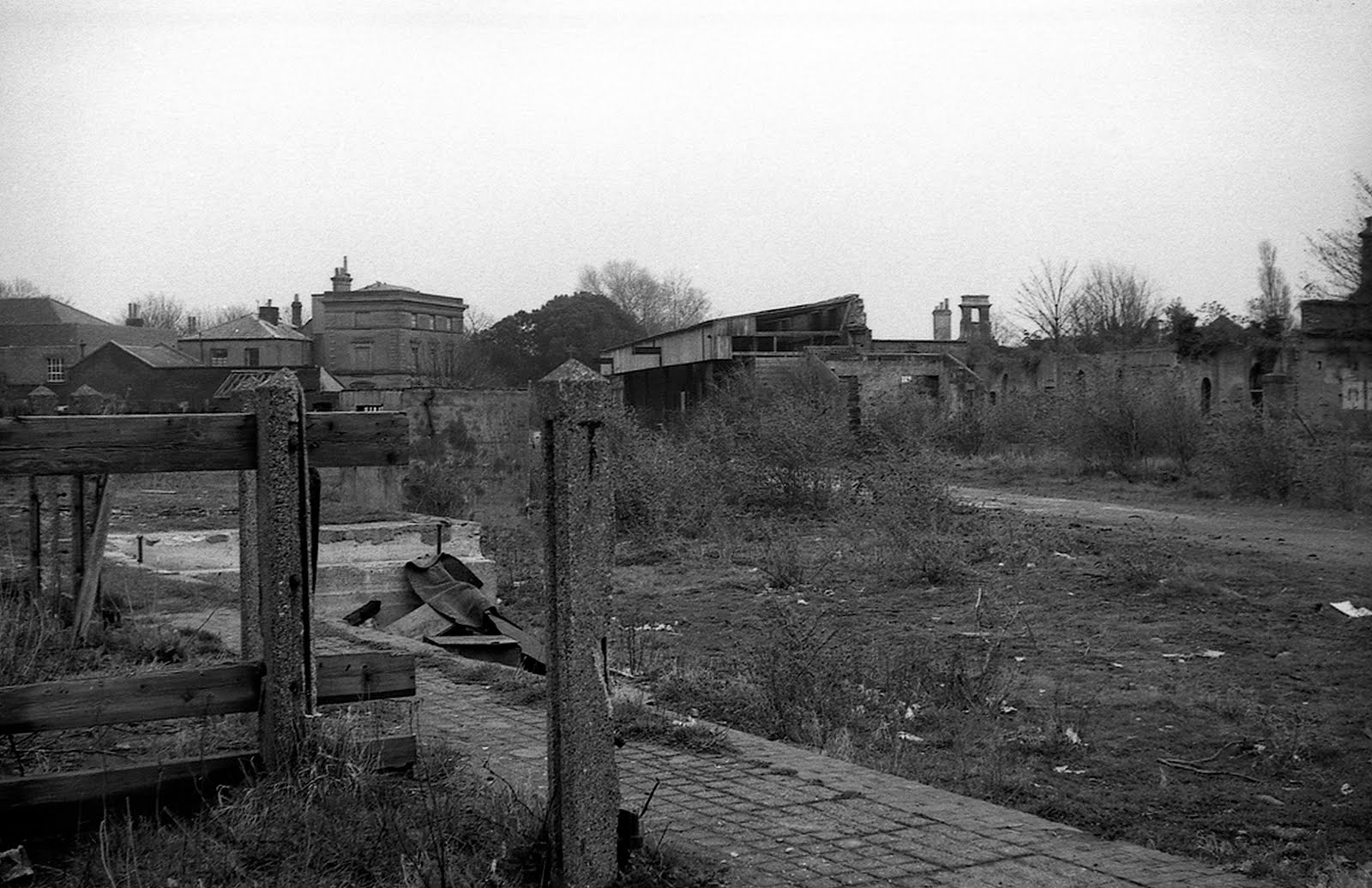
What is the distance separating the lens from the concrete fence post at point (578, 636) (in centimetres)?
385

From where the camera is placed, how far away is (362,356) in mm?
67000

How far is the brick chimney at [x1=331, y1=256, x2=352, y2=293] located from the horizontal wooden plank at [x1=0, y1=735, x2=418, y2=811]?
6671cm

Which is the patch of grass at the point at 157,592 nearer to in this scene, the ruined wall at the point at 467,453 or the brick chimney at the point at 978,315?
the ruined wall at the point at 467,453

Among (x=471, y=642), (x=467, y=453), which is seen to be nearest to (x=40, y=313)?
(x=467, y=453)

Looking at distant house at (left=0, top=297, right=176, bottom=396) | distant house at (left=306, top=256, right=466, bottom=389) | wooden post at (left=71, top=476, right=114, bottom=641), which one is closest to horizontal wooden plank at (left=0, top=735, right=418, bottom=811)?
wooden post at (left=71, top=476, right=114, bottom=641)

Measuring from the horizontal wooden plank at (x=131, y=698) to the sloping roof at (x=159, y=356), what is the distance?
50.4 m

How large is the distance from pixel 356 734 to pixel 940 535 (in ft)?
38.3

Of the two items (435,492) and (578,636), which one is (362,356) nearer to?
(435,492)

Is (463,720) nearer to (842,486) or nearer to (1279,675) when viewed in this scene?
(1279,675)

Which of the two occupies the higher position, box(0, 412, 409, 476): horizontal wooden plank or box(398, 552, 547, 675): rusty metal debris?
box(0, 412, 409, 476): horizontal wooden plank

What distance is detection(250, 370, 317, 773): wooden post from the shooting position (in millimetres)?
4387

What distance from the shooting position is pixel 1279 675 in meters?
8.81

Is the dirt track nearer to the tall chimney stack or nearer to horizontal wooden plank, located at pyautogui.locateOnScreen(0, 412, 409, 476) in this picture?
the tall chimney stack

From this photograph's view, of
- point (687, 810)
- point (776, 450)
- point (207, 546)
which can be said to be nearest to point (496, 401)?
point (776, 450)
